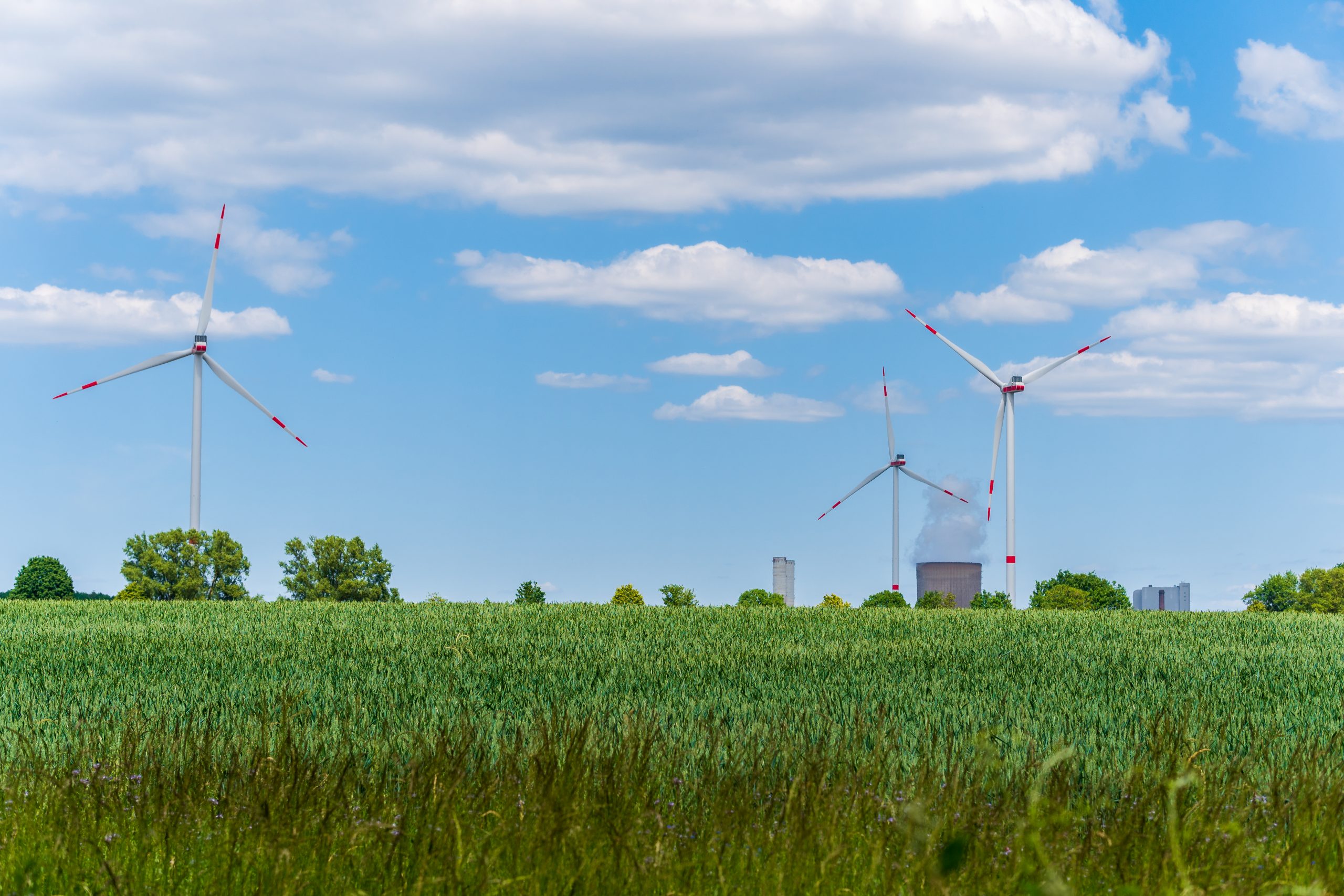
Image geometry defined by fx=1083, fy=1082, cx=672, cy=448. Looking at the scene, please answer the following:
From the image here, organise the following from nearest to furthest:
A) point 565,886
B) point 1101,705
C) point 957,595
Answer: point 565,886 → point 1101,705 → point 957,595

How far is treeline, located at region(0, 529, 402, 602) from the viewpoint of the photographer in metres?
52.6

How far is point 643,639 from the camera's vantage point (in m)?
20.8

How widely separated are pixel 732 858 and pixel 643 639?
14218 millimetres

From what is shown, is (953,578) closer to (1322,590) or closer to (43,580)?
(1322,590)

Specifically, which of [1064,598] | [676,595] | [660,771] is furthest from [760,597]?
[660,771]

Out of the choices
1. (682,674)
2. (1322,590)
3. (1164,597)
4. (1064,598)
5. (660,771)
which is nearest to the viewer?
(660,771)

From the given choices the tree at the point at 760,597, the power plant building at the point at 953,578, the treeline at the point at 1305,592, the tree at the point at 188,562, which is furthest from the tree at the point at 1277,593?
the tree at the point at 188,562

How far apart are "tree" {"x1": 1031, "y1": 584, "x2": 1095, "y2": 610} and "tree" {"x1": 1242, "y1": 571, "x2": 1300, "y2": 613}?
1468cm

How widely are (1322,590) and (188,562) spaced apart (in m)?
81.3

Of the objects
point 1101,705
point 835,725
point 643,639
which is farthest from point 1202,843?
point 643,639

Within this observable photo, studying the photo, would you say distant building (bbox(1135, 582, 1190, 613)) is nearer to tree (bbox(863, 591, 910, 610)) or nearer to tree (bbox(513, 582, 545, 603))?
tree (bbox(863, 591, 910, 610))

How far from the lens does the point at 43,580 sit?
52031 millimetres

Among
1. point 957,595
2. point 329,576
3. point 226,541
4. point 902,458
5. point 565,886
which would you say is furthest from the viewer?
point 957,595

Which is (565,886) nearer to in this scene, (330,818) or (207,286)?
(330,818)
